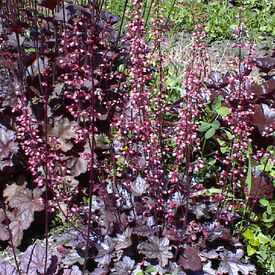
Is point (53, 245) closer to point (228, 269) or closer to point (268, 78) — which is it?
point (228, 269)

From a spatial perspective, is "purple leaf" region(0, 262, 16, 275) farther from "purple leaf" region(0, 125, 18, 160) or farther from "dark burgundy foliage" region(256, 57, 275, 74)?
"dark burgundy foliage" region(256, 57, 275, 74)

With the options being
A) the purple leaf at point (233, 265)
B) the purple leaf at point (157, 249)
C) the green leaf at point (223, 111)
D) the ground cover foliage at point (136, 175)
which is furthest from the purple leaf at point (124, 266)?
the green leaf at point (223, 111)

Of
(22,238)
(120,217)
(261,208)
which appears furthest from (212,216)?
(22,238)

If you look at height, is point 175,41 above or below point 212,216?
above

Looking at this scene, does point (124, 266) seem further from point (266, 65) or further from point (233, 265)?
point (266, 65)

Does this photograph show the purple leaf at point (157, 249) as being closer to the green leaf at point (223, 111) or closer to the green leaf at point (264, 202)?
the green leaf at point (264, 202)

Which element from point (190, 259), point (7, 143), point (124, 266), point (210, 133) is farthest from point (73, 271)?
point (210, 133)

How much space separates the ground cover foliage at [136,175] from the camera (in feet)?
7.86

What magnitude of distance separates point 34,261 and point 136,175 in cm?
83

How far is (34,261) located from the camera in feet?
8.04

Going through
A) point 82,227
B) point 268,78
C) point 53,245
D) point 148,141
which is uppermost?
point 268,78

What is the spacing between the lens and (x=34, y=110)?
304 centimetres

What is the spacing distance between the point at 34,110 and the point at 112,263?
1223 millimetres

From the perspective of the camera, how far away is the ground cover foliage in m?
2.39
